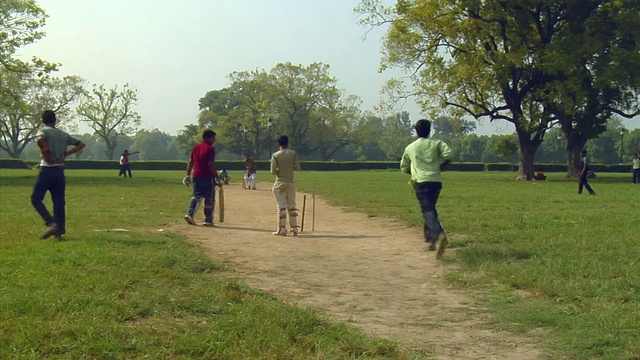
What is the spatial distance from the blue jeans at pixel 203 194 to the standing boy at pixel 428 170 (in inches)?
182

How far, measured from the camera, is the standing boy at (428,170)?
8.98 metres

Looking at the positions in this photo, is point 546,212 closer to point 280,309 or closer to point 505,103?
point 280,309

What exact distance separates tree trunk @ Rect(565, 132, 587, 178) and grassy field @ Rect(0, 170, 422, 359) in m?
36.8

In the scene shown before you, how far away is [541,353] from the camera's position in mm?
4641

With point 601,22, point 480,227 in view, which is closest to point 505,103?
point 601,22

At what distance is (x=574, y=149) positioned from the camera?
137 ft

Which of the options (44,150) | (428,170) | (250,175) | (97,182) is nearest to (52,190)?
(44,150)

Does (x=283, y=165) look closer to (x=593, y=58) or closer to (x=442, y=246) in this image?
(x=442, y=246)

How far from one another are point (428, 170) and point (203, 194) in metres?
4.98

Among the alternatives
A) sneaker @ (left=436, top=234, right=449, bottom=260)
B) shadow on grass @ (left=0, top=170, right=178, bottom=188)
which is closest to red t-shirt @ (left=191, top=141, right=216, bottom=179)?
sneaker @ (left=436, top=234, right=449, bottom=260)

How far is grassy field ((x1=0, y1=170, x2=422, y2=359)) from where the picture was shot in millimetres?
4551

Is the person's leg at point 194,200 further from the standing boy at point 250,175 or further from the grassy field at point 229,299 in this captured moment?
the standing boy at point 250,175

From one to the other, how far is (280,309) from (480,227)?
6.86m

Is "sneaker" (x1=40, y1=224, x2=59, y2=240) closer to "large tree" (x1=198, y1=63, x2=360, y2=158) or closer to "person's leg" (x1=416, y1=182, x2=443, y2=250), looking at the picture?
"person's leg" (x1=416, y1=182, x2=443, y2=250)
